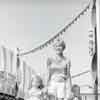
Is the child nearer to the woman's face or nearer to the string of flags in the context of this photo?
the woman's face

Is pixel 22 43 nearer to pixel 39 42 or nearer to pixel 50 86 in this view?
pixel 39 42

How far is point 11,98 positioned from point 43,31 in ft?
2.73

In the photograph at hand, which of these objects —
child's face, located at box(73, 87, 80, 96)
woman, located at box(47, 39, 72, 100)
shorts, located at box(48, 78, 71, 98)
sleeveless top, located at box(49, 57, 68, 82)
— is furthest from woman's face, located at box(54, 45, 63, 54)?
child's face, located at box(73, 87, 80, 96)

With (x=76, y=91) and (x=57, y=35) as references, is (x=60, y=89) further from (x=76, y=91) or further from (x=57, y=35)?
(x=57, y=35)

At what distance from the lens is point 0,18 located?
311 cm

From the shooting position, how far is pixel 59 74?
10.2ft

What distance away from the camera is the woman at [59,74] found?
121 inches

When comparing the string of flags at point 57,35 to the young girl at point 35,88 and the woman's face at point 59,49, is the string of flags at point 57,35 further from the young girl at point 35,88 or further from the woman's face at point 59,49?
the young girl at point 35,88

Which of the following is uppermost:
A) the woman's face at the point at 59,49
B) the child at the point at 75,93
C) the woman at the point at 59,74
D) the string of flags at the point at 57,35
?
the string of flags at the point at 57,35

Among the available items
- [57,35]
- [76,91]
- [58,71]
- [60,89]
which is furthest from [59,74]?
[57,35]

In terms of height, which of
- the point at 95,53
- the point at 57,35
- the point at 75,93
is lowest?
the point at 75,93

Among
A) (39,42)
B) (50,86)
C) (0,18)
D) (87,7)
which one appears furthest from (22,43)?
(87,7)

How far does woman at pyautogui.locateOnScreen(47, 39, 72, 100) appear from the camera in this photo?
3.07 m

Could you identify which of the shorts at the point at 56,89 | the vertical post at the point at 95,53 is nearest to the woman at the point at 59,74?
the shorts at the point at 56,89
